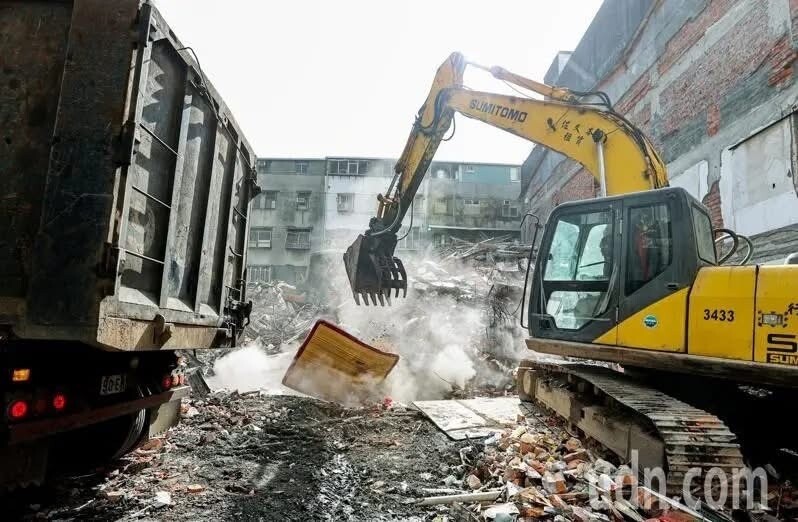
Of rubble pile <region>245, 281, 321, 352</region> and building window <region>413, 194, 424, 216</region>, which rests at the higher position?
building window <region>413, 194, 424, 216</region>

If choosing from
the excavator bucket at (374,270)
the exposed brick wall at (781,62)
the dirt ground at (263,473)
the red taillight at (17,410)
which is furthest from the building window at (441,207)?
the red taillight at (17,410)

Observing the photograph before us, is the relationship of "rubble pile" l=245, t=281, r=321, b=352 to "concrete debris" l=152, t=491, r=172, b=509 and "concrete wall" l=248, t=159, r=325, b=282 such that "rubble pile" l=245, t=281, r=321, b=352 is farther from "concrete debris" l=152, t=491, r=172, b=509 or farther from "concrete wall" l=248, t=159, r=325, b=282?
"concrete wall" l=248, t=159, r=325, b=282

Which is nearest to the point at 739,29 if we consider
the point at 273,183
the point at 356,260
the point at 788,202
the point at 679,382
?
the point at 788,202

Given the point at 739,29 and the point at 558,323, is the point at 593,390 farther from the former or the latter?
the point at 739,29

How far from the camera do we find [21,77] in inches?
106

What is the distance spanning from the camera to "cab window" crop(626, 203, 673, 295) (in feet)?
13.0

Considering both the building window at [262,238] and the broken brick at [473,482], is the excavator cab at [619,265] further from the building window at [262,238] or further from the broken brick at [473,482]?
the building window at [262,238]

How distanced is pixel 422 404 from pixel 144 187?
5370 mm

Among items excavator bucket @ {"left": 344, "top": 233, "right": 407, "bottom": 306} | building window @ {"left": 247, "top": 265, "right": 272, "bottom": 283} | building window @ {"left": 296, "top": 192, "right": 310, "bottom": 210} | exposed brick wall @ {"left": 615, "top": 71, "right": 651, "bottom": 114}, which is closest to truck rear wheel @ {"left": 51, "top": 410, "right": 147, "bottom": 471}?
excavator bucket @ {"left": 344, "top": 233, "right": 407, "bottom": 306}

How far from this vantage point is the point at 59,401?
2.80 m

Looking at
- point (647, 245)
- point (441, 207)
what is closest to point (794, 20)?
point (647, 245)

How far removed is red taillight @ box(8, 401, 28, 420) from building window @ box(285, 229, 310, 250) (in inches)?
1335

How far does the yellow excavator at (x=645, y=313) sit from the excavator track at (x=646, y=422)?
1 centimetres

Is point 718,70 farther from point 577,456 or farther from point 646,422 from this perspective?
point 577,456
